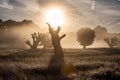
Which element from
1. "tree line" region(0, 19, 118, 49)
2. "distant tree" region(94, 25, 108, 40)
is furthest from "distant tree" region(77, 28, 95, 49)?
"distant tree" region(94, 25, 108, 40)

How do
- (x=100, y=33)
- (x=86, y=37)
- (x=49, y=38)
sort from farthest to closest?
(x=100, y=33)
(x=86, y=37)
(x=49, y=38)

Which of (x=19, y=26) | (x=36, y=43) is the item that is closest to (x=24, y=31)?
(x=19, y=26)

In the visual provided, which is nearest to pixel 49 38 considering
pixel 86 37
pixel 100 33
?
pixel 86 37

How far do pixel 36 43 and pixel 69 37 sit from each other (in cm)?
12081

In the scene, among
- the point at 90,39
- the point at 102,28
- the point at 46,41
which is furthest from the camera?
the point at 102,28

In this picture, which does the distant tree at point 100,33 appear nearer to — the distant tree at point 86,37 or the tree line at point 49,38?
the tree line at point 49,38

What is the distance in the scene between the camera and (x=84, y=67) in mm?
25578

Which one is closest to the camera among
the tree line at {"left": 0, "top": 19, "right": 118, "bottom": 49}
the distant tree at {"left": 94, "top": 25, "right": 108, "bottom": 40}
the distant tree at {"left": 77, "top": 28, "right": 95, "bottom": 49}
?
the tree line at {"left": 0, "top": 19, "right": 118, "bottom": 49}

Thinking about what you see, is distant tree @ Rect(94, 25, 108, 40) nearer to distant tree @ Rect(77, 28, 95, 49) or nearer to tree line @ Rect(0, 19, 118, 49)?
tree line @ Rect(0, 19, 118, 49)

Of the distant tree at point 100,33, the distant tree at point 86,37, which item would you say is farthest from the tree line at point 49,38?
the distant tree at point 100,33

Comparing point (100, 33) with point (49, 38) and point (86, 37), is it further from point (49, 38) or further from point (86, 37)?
point (49, 38)

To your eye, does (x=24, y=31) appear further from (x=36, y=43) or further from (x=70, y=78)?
(x=70, y=78)

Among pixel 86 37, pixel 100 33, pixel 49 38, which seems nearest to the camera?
pixel 49 38

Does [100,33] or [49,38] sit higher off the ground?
[49,38]
